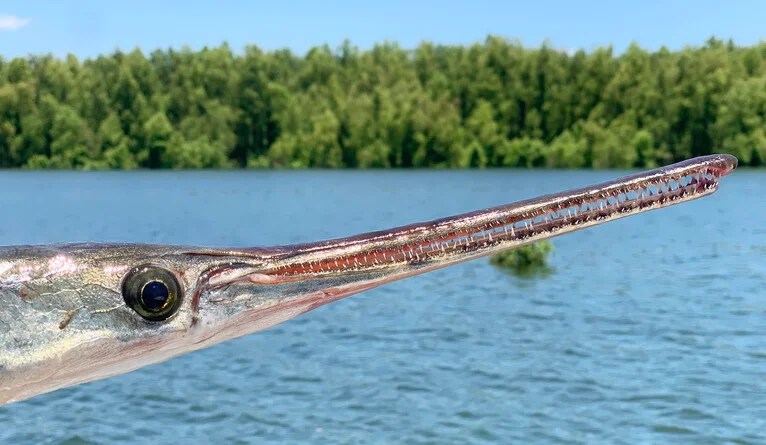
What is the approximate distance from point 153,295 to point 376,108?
331 ft

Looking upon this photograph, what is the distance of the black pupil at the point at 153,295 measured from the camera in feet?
9.50

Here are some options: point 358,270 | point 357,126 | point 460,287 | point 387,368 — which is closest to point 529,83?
point 357,126

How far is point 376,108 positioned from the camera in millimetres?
103125

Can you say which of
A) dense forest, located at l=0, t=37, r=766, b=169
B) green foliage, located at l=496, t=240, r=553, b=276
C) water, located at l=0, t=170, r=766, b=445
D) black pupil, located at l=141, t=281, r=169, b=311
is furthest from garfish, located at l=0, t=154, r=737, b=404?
dense forest, located at l=0, t=37, r=766, b=169

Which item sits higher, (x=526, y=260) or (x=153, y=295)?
(x=153, y=295)

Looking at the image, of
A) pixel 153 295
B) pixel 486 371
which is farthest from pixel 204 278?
pixel 486 371

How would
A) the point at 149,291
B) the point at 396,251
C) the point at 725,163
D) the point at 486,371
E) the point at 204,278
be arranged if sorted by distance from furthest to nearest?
the point at 486,371 → the point at 725,163 → the point at 396,251 → the point at 204,278 → the point at 149,291

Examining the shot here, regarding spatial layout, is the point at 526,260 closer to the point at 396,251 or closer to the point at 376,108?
the point at 396,251

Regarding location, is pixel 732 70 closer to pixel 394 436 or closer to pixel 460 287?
pixel 460 287

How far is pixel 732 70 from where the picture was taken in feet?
309

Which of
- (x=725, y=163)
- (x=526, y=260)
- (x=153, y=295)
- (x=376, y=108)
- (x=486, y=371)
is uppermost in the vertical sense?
(x=376, y=108)

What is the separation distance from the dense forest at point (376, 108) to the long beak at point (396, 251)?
9041 cm

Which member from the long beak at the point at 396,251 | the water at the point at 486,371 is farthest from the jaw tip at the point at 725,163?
the water at the point at 486,371

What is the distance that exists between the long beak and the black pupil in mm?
245
